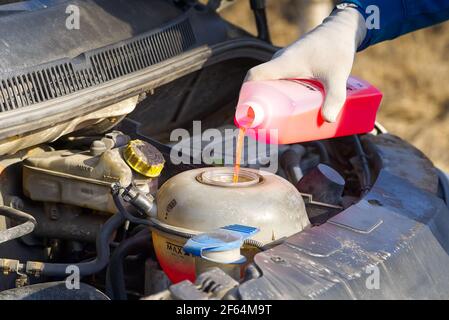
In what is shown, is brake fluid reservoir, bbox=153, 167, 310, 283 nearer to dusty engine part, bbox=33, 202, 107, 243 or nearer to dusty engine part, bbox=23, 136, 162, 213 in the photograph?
dusty engine part, bbox=23, 136, 162, 213

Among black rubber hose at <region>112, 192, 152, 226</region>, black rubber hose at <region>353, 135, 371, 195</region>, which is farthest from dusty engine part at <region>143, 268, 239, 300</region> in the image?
black rubber hose at <region>353, 135, 371, 195</region>

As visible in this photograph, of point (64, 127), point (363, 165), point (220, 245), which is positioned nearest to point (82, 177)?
point (64, 127)

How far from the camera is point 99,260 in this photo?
188 cm

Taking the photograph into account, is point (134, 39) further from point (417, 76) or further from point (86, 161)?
point (417, 76)

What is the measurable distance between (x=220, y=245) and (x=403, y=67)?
18.5 ft

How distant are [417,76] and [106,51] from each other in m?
5.05

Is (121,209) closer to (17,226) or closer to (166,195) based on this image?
(166,195)

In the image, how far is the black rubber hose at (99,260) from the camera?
1858 millimetres

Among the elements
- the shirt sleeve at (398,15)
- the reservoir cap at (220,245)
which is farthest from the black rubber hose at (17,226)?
the shirt sleeve at (398,15)

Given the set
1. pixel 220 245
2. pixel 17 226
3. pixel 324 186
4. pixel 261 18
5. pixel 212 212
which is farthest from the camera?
pixel 261 18

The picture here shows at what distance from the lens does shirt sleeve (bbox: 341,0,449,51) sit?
2.48m

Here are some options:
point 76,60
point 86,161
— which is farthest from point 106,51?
point 86,161

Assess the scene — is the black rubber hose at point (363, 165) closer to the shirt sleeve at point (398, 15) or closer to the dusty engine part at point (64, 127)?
the shirt sleeve at point (398, 15)
